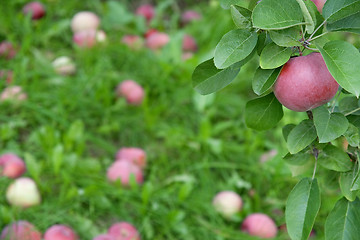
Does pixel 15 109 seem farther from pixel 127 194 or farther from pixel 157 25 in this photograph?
pixel 157 25

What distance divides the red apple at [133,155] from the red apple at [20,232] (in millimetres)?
496

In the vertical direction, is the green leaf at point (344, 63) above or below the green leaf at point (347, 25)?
below

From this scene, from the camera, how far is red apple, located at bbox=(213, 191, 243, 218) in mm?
1585

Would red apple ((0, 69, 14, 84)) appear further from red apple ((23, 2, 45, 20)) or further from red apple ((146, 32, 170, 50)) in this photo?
red apple ((146, 32, 170, 50))

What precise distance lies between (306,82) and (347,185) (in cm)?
24

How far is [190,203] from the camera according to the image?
1.61 meters

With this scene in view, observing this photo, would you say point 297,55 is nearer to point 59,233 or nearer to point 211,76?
point 211,76

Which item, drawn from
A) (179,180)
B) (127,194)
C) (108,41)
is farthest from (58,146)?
(108,41)

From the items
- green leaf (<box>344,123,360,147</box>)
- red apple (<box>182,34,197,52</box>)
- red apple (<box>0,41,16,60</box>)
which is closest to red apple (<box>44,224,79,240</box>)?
green leaf (<box>344,123,360,147</box>)

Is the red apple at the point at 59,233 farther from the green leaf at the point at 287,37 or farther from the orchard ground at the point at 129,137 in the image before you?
the green leaf at the point at 287,37

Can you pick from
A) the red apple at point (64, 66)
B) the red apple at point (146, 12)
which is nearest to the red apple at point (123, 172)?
the red apple at point (64, 66)

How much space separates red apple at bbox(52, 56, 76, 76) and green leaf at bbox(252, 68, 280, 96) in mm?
1537

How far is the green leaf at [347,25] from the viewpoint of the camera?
0.73m

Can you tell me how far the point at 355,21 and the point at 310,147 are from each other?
10.6 inches
